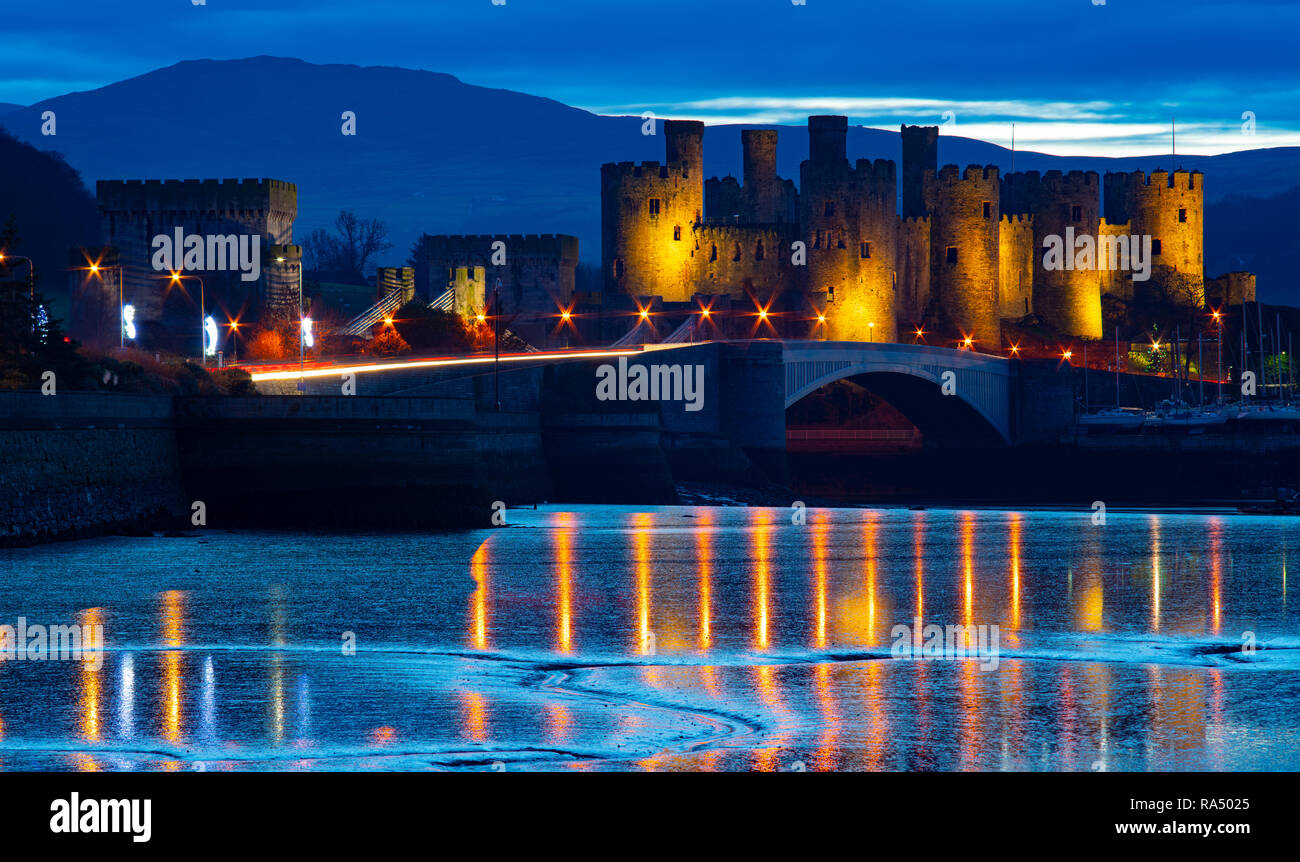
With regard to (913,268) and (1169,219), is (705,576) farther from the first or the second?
(1169,219)

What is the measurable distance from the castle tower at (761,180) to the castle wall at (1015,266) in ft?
37.3

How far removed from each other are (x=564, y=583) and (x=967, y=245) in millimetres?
65043

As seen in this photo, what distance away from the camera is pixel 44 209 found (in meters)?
106

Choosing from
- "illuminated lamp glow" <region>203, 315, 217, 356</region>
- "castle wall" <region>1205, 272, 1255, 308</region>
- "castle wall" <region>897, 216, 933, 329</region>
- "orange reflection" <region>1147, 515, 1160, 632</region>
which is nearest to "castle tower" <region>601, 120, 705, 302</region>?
"castle wall" <region>897, 216, 933, 329</region>

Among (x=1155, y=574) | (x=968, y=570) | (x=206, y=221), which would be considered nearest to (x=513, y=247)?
(x=206, y=221)

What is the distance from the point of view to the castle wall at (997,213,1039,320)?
322 ft

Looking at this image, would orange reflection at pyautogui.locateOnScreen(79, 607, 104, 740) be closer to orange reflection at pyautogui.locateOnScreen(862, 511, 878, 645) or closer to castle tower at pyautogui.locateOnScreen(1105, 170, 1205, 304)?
orange reflection at pyautogui.locateOnScreen(862, 511, 878, 645)

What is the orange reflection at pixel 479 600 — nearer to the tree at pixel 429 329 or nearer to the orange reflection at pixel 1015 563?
the orange reflection at pixel 1015 563

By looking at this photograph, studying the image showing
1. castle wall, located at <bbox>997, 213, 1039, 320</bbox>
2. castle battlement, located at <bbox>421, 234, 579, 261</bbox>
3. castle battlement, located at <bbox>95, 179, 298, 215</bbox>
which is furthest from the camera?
castle wall, located at <bbox>997, 213, 1039, 320</bbox>

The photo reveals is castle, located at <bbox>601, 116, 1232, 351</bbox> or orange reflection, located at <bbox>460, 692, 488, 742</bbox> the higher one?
castle, located at <bbox>601, 116, 1232, 351</bbox>

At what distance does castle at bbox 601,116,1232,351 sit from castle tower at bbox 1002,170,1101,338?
0.09 metres

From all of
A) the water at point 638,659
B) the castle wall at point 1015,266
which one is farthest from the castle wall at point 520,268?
the water at point 638,659

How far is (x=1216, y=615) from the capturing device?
89.9ft

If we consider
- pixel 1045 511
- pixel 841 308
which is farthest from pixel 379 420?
pixel 841 308
